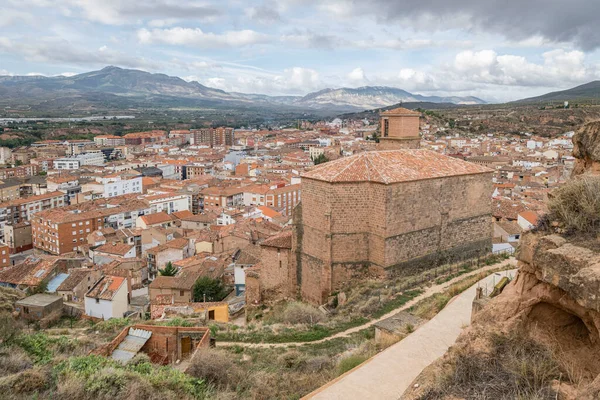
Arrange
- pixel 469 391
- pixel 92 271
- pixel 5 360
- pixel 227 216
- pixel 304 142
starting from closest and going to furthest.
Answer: pixel 469 391
pixel 5 360
pixel 92 271
pixel 227 216
pixel 304 142

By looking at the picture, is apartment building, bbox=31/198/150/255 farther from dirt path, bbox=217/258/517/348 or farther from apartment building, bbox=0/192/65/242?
dirt path, bbox=217/258/517/348

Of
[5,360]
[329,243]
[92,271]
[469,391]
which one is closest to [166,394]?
[5,360]

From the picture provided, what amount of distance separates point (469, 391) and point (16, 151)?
4331 inches

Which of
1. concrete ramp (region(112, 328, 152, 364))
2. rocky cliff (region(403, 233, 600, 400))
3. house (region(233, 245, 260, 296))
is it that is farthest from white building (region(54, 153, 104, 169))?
rocky cliff (region(403, 233, 600, 400))

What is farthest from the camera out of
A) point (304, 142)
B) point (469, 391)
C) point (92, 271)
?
point (304, 142)

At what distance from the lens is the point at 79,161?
8556cm

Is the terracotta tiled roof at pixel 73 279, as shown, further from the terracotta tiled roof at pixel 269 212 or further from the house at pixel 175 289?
the terracotta tiled roof at pixel 269 212

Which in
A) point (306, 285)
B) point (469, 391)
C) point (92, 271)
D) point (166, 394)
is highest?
point (469, 391)

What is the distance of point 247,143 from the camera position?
398 ft

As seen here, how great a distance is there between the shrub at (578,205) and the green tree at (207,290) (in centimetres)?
2187

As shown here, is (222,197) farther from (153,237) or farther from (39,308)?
(39,308)

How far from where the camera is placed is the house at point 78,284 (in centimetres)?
2820

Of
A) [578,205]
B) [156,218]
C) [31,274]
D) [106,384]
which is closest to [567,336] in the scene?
[578,205]

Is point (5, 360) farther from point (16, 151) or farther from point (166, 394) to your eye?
point (16, 151)
